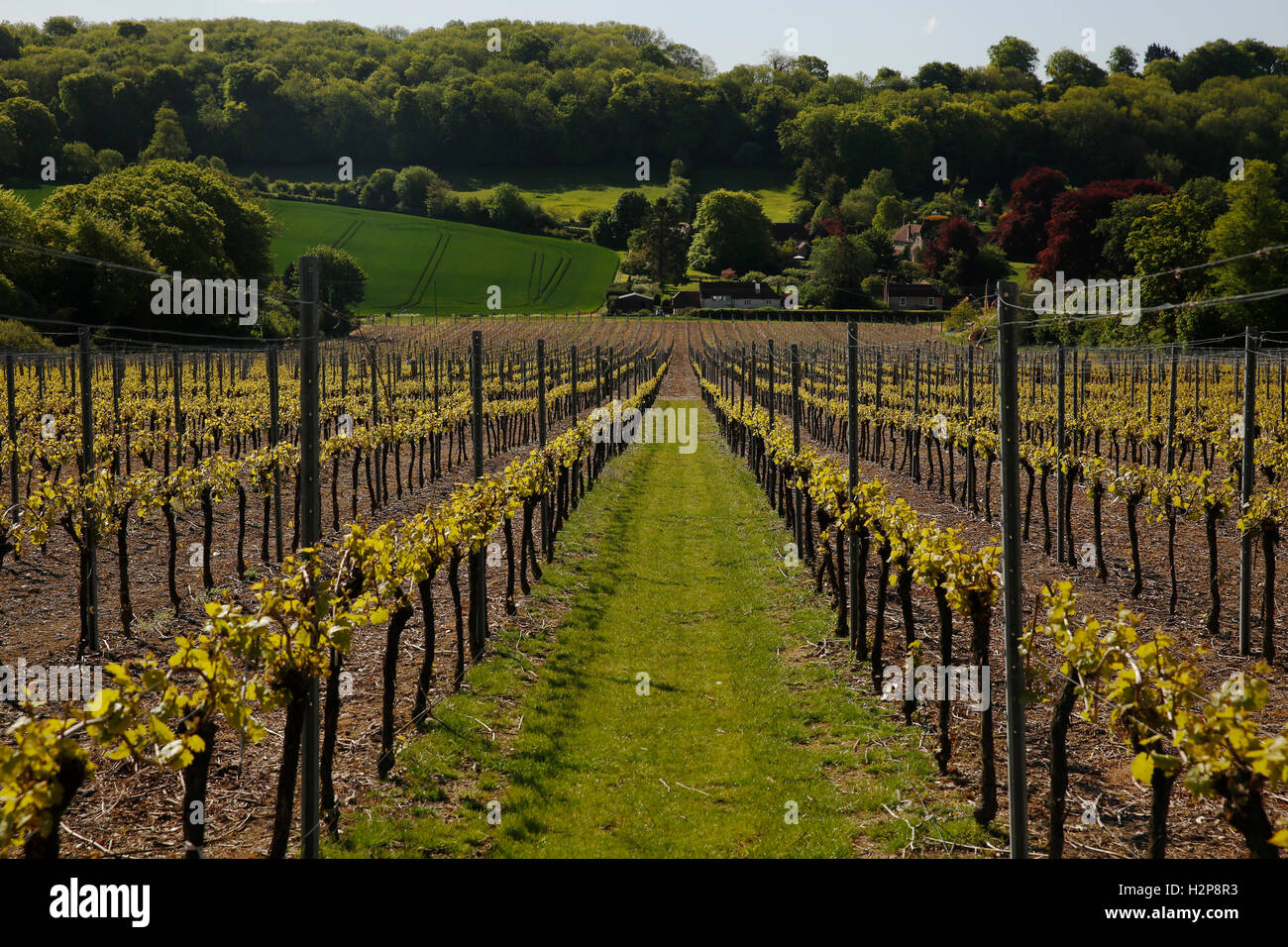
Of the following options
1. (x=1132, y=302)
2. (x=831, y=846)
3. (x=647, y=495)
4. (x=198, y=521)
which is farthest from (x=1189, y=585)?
(x=1132, y=302)

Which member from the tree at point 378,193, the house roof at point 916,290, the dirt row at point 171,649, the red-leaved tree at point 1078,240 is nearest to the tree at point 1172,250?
the red-leaved tree at point 1078,240

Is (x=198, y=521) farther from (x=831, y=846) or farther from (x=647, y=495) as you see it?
(x=831, y=846)

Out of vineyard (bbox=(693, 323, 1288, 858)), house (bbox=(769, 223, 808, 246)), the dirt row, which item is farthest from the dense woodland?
vineyard (bbox=(693, 323, 1288, 858))

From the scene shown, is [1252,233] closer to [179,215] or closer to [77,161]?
[179,215]

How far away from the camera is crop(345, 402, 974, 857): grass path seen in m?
6.34

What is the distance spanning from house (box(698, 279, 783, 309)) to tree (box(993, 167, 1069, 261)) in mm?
29609

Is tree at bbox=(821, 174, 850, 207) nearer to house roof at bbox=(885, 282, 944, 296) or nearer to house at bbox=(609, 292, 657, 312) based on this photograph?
house roof at bbox=(885, 282, 944, 296)

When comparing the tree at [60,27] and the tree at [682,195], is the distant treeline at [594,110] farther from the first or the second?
the tree at [682,195]

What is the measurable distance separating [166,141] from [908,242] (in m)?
99.5

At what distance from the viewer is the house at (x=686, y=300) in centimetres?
9362

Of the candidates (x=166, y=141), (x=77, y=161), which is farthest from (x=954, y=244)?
(x=166, y=141)

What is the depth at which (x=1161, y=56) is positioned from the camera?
19300cm

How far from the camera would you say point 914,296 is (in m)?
95.9

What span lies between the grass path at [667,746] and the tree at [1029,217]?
104 metres
